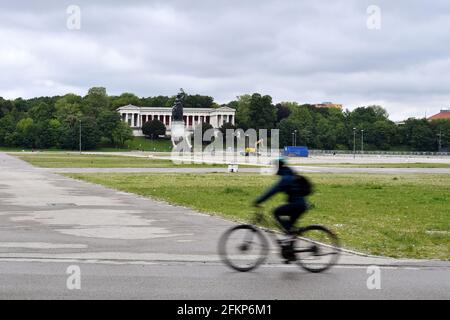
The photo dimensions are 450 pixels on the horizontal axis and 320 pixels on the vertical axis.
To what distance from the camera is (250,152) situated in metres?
127

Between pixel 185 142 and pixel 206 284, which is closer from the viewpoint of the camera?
pixel 206 284

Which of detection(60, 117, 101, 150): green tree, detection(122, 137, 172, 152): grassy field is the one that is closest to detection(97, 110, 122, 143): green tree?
detection(60, 117, 101, 150): green tree

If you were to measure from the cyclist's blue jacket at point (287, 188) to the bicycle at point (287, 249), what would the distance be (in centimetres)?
50

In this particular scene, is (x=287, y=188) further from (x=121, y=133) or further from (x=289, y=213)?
(x=121, y=133)

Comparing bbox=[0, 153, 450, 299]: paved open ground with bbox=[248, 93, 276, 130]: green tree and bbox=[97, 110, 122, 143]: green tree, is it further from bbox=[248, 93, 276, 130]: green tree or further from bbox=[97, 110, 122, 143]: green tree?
bbox=[248, 93, 276, 130]: green tree

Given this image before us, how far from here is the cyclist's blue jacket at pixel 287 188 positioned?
35.8ft

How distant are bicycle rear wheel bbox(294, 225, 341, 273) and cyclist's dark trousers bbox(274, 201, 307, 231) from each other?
0.74 feet

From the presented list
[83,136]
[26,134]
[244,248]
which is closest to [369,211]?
[244,248]

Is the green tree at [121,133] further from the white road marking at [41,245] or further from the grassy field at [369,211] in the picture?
the white road marking at [41,245]

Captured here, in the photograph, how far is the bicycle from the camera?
35.6 ft

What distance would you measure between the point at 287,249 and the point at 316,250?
0.49 meters

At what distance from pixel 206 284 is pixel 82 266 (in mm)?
2530
